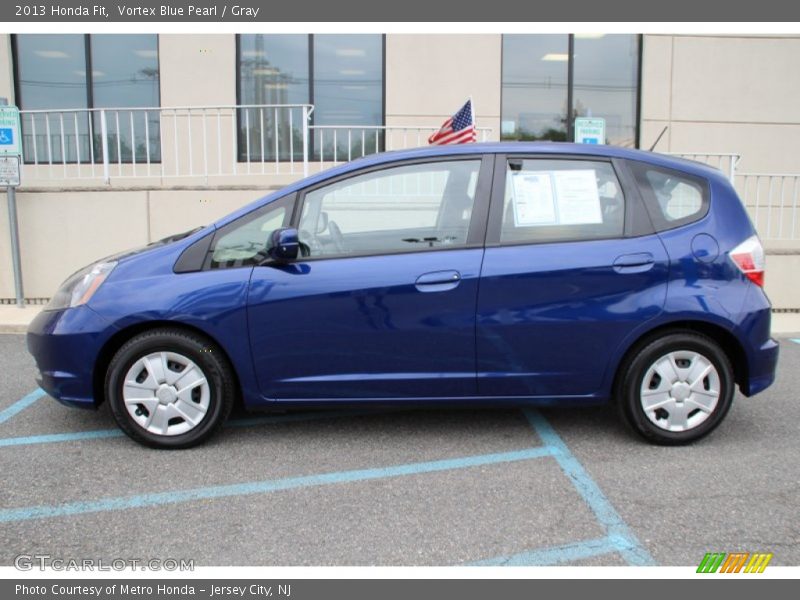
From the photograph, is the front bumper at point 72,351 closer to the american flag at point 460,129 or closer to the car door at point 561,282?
the car door at point 561,282

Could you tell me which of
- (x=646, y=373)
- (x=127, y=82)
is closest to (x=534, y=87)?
(x=127, y=82)

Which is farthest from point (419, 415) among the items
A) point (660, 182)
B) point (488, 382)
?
point (660, 182)

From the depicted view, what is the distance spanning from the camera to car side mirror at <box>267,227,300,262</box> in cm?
356

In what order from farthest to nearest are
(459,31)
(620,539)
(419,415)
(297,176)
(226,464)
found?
(459,31) → (297,176) → (419,415) → (226,464) → (620,539)

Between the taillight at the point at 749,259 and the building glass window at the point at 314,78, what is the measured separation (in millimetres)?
6977

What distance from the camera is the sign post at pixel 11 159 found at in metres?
7.45

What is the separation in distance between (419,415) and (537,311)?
1.18 meters

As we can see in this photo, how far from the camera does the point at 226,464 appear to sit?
11.8 ft

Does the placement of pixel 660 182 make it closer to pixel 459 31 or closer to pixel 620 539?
pixel 620 539

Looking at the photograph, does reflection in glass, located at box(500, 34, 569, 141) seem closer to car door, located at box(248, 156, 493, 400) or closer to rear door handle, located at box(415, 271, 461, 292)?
car door, located at box(248, 156, 493, 400)

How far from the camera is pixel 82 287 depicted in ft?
12.4

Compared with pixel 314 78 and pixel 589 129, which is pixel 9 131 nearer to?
pixel 314 78

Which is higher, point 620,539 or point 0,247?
point 0,247

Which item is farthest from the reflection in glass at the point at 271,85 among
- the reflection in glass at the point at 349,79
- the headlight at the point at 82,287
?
the headlight at the point at 82,287
